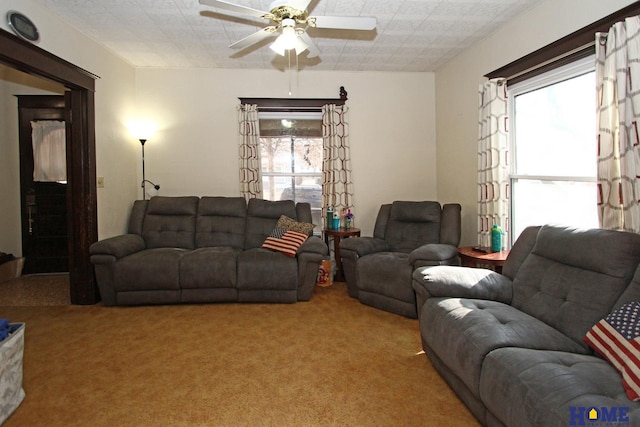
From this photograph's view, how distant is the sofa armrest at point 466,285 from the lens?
2.44m

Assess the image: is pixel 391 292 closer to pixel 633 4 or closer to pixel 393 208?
pixel 393 208

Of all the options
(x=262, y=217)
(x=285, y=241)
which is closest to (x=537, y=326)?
(x=285, y=241)

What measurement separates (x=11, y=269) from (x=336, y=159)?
14.3 feet

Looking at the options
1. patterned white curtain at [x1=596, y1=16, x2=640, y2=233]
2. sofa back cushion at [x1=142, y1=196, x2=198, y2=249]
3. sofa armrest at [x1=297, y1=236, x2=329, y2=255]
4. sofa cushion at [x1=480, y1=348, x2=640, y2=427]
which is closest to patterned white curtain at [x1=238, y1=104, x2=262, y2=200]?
sofa back cushion at [x1=142, y1=196, x2=198, y2=249]

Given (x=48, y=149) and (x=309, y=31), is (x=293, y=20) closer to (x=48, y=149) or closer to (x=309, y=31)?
(x=309, y=31)

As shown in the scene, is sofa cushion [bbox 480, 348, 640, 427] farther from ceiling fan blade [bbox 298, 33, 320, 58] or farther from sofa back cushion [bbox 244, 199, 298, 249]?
sofa back cushion [bbox 244, 199, 298, 249]

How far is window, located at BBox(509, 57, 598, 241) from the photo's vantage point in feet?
9.02

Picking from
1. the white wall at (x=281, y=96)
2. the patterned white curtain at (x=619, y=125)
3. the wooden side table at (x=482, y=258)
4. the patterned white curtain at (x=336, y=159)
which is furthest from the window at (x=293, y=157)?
the patterned white curtain at (x=619, y=125)

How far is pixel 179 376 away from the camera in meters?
2.39

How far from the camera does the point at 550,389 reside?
142cm

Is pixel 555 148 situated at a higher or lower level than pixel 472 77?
lower

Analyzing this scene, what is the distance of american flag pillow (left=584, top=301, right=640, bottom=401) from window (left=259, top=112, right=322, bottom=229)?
3644 millimetres

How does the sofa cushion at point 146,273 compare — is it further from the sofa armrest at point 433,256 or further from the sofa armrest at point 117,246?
the sofa armrest at point 433,256

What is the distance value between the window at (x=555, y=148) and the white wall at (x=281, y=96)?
5.13 ft
